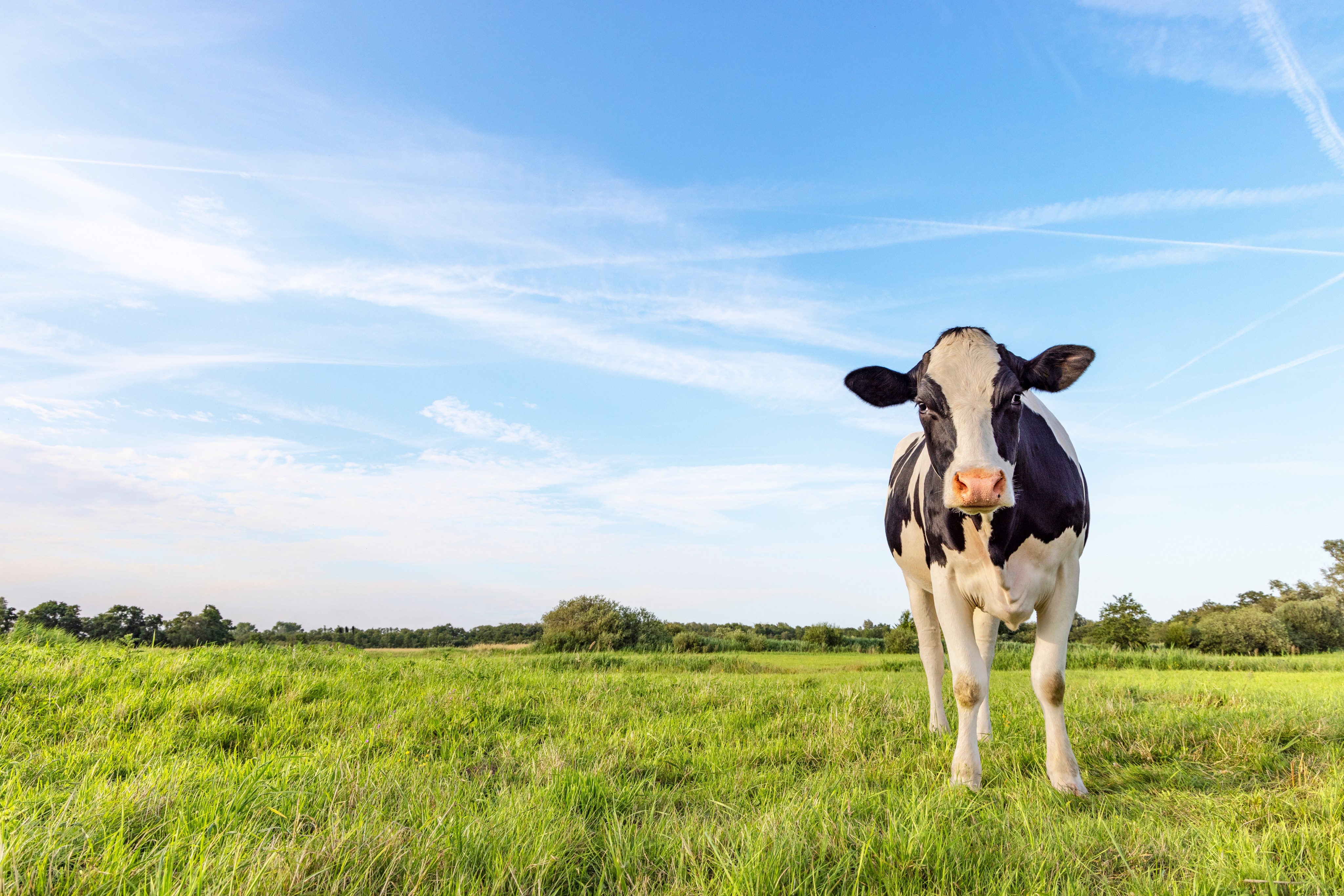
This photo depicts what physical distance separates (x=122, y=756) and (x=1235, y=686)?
14.6 m

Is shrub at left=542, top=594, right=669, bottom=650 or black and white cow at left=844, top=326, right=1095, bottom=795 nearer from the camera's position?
black and white cow at left=844, top=326, right=1095, bottom=795

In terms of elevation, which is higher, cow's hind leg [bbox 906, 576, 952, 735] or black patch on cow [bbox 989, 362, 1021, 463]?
black patch on cow [bbox 989, 362, 1021, 463]

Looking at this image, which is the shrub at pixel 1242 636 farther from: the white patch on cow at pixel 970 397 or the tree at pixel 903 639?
the white patch on cow at pixel 970 397

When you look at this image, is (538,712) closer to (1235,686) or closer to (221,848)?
(221,848)

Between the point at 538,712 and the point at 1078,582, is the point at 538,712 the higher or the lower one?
the lower one

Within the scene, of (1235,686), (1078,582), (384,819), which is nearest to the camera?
(384,819)

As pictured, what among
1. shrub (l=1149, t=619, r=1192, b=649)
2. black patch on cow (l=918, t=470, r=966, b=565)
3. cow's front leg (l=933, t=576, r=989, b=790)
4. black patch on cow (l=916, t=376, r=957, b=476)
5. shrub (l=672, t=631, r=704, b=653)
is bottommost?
shrub (l=672, t=631, r=704, b=653)

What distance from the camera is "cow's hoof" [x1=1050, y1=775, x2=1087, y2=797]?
14.8 ft

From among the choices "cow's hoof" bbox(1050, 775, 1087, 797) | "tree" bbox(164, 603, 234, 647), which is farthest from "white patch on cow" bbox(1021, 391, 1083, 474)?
"tree" bbox(164, 603, 234, 647)

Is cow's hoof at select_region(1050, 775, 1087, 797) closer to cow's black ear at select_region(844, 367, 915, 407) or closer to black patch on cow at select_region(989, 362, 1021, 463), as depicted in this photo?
black patch on cow at select_region(989, 362, 1021, 463)

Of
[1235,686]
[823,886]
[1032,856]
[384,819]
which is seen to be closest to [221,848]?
[384,819]

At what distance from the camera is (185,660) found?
7523mm

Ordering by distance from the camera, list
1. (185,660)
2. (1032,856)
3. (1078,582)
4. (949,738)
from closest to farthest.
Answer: (1032,856)
(1078,582)
(949,738)
(185,660)

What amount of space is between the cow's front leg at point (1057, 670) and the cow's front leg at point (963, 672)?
391 millimetres
